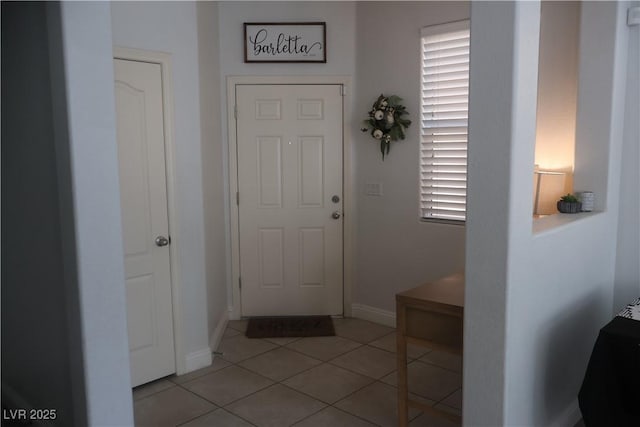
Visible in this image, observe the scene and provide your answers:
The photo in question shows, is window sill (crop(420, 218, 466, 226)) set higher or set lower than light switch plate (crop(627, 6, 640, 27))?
lower

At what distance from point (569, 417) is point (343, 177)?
8.50 ft

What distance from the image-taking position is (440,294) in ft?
8.82

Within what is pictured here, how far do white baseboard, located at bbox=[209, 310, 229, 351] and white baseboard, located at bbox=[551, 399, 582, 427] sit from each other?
2.34 meters

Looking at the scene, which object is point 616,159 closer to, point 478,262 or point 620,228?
point 620,228

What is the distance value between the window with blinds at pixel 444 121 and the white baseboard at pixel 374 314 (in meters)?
0.95

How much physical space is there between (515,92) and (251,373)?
2577mm

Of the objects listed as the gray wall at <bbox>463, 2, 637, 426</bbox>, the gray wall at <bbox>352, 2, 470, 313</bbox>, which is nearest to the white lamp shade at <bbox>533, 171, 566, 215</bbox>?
the gray wall at <bbox>463, 2, 637, 426</bbox>

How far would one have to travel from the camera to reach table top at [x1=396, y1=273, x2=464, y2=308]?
A: 2578 millimetres

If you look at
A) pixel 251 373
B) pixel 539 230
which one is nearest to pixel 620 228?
pixel 539 230

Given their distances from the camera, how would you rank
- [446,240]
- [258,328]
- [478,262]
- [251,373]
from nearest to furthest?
[478,262] < [251,373] < [446,240] < [258,328]

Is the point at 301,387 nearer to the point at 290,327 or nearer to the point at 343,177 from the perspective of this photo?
the point at 290,327

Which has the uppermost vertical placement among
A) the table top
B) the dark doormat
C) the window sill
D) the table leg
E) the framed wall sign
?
the framed wall sign

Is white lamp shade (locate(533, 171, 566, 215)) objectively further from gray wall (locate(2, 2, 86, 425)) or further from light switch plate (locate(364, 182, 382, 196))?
gray wall (locate(2, 2, 86, 425))

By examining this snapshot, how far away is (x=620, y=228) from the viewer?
3150mm
